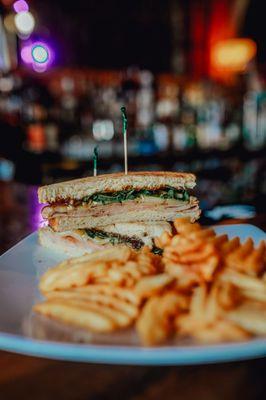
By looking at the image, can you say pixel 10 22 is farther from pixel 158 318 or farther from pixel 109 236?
pixel 158 318

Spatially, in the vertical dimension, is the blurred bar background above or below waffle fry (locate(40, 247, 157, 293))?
above

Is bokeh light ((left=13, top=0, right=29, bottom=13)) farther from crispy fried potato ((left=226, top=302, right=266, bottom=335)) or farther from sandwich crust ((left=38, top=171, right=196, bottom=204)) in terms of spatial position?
crispy fried potato ((left=226, top=302, right=266, bottom=335))

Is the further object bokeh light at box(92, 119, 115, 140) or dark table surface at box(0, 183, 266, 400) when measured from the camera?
bokeh light at box(92, 119, 115, 140)

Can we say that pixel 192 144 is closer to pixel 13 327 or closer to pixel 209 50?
pixel 209 50

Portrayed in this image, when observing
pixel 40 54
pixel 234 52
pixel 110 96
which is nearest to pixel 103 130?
pixel 110 96

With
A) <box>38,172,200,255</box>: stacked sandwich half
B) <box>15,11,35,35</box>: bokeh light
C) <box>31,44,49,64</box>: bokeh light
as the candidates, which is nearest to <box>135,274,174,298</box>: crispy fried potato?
<box>38,172,200,255</box>: stacked sandwich half

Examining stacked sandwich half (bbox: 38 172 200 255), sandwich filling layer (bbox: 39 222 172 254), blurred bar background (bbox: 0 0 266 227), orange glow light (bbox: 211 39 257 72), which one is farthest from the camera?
orange glow light (bbox: 211 39 257 72)

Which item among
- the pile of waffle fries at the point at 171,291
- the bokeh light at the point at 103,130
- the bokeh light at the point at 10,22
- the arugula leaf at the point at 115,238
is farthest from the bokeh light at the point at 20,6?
the pile of waffle fries at the point at 171,291

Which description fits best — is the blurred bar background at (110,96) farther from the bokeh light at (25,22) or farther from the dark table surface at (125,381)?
the dark table surface at (125,381)
